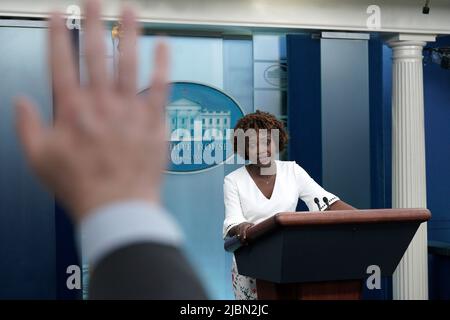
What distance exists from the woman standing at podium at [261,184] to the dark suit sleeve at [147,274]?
3.20m

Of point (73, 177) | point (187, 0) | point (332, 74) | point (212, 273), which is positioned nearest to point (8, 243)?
point (212, 273)

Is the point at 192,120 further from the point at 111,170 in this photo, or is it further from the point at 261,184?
the point at 111,170

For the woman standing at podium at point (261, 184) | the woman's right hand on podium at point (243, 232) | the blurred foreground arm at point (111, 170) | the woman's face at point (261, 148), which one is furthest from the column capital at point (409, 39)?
the blurred foreground arm at point (111, 170)

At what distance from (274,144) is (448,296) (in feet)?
11.4

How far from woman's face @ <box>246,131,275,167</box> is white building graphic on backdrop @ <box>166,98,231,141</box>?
2.31 metres

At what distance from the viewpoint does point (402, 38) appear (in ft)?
21.6

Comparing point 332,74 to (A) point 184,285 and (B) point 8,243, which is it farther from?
(A) point 184,285

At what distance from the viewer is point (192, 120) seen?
6.49m

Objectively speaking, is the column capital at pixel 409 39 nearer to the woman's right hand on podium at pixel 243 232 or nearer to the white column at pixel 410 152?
the white column at pixel 410 152

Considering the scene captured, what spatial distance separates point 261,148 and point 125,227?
3344 mm

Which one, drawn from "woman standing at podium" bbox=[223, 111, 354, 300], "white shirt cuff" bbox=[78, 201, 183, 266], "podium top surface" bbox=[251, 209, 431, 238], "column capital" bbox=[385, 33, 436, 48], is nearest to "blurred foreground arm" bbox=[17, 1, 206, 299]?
"white shirt cuff" bbox=[78, 201, 183, 266]

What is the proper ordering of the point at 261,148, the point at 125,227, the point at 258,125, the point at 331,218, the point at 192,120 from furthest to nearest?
the point at 192,120 < the point at 258,125 < the point at 261,148 < the point at 331,218 < the point at 125,227

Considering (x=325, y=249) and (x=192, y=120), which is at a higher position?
(x=192, y=120)

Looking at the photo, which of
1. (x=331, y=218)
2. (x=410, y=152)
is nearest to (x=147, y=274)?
(x=331, y=218)
